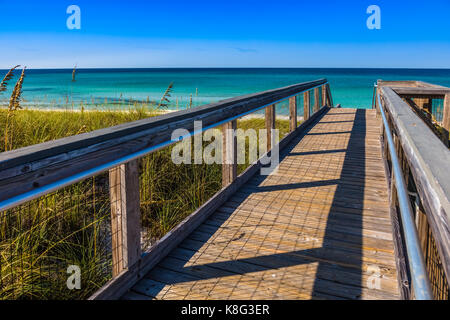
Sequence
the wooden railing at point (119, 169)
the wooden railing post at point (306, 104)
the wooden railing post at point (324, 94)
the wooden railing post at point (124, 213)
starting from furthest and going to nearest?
1. the wooden railing post at point (324, 94)
2. the wooden railing post at point (306, 104)
3. the wooden railing post at point (124, 213)
4. the wooden railing at point (119, 169)

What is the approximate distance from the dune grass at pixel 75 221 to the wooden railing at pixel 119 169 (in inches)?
13.9

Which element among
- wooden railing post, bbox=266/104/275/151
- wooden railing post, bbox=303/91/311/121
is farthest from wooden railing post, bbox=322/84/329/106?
wooden railing post, bbox=266/104/275/151

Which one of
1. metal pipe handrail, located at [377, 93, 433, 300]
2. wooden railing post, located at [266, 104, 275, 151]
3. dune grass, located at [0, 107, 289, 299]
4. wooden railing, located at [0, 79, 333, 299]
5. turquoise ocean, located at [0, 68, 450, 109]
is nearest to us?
metal pipe handrail, located at [377, 93, 433, 300]

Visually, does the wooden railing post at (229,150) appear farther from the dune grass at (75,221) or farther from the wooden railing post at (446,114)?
the wooden railing post at (446,114)

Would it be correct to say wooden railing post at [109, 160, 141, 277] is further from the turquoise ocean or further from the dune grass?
the turquoise ocean

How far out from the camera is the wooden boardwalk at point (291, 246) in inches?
86.7

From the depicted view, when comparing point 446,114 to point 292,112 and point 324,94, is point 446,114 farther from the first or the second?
point 324,94

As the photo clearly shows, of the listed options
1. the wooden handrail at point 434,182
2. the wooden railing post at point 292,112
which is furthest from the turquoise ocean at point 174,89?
the wooden handrail at point 434,182

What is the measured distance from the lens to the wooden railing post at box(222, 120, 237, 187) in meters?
3.60

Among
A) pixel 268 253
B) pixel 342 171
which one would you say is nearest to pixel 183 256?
pixel 268 253

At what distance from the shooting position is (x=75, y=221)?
319 cm

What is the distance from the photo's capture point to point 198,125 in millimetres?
2826

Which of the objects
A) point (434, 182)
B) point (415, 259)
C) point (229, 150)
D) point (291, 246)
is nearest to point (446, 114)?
point (229, 150)

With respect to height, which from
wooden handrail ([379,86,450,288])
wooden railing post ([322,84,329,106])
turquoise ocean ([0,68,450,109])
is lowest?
wooden handrail ([379,86,450,288])
